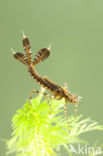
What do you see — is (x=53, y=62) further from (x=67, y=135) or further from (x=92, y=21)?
(x=67, y=135)

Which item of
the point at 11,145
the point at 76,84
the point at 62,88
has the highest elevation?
the point at 76,84

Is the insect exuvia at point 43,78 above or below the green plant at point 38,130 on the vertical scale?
above

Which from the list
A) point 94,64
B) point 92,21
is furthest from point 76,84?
point 92,21

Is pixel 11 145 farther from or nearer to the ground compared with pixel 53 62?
nearer to the ground

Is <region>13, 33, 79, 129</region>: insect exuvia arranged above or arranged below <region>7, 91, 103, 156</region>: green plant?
above

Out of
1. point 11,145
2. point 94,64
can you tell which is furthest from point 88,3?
point 11,145

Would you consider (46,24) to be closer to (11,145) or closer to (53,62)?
(53,62)

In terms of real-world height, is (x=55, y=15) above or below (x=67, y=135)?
above

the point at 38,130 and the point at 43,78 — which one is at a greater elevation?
the point at 43,78

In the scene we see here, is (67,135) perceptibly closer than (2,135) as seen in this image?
Yes
